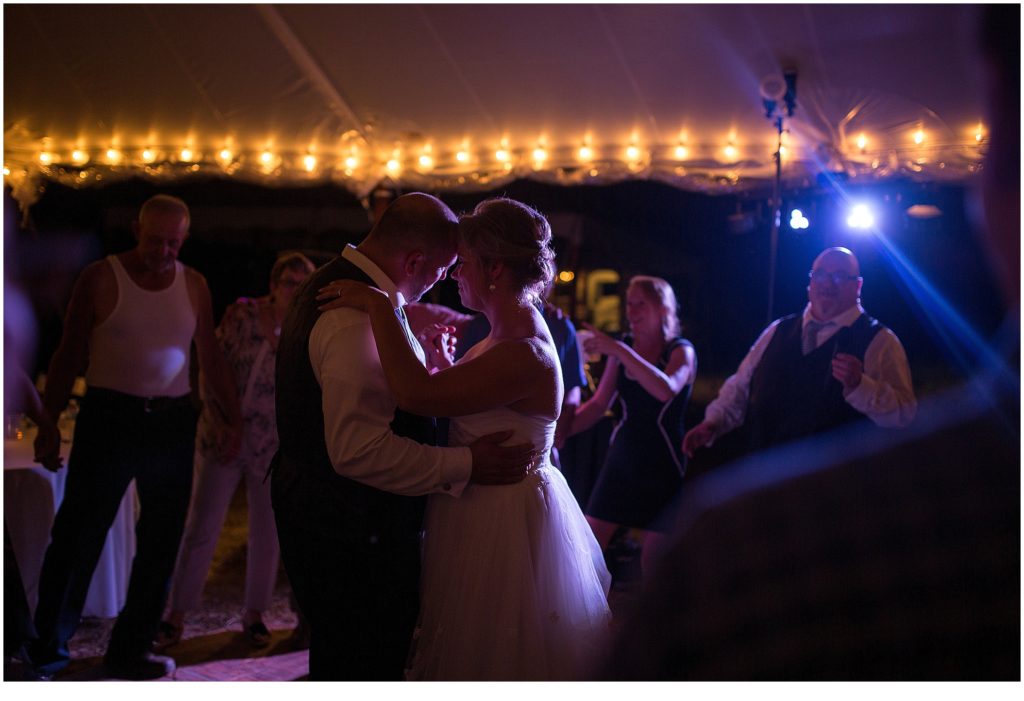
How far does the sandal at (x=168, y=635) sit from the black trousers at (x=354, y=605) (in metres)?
1.81

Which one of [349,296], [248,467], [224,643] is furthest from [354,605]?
[224,643]

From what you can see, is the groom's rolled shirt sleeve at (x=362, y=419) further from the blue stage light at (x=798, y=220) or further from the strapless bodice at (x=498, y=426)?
the blue stage light at (x=798, y=220)

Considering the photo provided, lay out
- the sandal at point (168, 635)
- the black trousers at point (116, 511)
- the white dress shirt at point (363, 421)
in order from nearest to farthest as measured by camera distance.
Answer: the white dress shirt at point (363, 421), the black trousers at point (116, 511), the sandal at point (168, 635)

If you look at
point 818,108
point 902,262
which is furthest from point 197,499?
point 902,262

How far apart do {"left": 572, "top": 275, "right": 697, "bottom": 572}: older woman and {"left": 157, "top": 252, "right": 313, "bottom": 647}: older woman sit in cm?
133

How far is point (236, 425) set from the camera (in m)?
3.41

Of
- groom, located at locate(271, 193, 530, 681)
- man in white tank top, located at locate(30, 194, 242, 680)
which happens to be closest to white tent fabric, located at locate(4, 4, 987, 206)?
man in white tank top, located at locate(30, 194, 242, 680)

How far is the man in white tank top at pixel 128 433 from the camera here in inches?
119

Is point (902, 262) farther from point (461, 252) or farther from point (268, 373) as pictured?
point (461, 252)

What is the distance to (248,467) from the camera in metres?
3.56

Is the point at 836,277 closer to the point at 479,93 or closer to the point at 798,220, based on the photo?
the point at 798,220

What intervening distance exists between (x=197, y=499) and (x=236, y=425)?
1.33 ft

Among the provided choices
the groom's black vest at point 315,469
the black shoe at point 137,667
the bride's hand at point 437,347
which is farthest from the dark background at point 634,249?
the groom's black vest at point 315,469

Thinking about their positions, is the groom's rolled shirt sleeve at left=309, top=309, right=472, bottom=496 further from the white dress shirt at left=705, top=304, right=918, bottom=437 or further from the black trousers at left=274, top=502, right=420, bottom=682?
the white dress shirt at left=705, top=304, right=918, bottom=437
